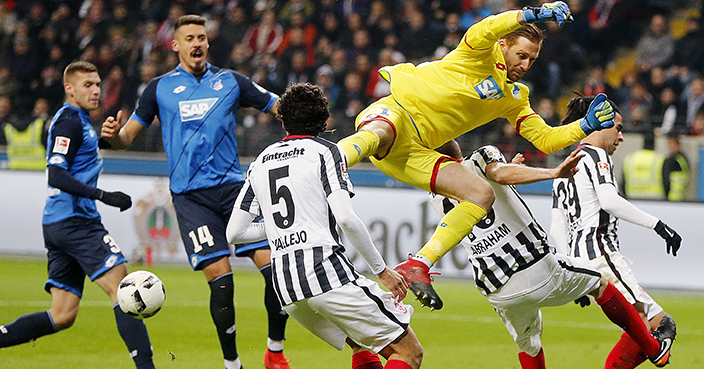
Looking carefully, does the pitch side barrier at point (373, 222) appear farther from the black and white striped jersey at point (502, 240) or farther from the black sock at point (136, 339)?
the black sock at point (136, 339)

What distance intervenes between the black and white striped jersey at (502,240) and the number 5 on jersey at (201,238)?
1820 mm

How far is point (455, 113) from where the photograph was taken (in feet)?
17.5

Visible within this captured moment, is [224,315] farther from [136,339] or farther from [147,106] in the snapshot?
[147,106]

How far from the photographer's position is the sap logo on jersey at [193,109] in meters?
5.87

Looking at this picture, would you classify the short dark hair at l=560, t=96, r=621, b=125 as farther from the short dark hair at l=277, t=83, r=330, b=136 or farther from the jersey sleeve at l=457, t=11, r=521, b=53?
the short dark hair at l=277, t=83, r=330, b=136

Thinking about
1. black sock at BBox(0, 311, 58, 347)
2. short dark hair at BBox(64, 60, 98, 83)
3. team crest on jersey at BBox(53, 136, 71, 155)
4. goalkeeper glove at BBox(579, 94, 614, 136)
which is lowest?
black sock at BBox(0, 311, 58, 347)

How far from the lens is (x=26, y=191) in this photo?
12258 mm

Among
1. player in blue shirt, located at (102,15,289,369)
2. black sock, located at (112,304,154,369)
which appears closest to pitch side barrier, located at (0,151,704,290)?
player in blue shirt, located at (102,15,289,369)

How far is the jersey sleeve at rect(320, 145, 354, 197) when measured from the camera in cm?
406

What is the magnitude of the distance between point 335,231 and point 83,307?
562 cm

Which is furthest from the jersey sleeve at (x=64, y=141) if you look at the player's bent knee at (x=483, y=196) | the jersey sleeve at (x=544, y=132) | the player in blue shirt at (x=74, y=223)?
the jersey sleeve at (x=544, y=132)

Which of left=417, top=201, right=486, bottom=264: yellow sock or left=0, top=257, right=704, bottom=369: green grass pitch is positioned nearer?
left=417, top=201, right=486, bottom=264: yellow sock

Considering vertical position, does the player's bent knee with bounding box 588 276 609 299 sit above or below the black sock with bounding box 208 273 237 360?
above

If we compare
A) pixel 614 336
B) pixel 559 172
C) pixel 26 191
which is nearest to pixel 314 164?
pixel 559 172
